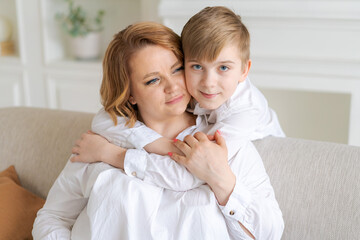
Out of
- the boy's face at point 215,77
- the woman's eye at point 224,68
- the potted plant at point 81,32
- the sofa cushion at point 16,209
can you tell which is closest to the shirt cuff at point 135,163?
the boy's face at point 215,77

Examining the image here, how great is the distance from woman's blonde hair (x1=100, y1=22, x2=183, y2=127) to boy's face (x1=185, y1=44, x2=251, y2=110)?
89mm

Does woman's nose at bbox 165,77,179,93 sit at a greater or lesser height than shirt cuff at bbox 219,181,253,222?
greater

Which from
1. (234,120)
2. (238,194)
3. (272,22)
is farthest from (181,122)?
(272,22)

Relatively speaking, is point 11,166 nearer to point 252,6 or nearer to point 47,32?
point 252,6

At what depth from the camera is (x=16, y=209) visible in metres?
1.68

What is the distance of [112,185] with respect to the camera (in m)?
1.34

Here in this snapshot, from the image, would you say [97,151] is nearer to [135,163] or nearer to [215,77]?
[135,163]

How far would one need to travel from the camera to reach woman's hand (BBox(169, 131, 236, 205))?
4.13 feet

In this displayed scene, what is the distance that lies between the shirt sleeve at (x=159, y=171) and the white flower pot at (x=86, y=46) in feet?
7.69

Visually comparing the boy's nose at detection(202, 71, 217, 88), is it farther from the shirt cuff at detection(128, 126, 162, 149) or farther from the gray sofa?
the gray sofa

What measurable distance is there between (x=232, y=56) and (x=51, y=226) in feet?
2.52

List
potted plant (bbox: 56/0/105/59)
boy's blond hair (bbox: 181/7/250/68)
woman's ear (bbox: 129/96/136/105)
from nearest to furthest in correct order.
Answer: boy's blond hair (bbox: 181/7/250/68), woman's ear (bbox: 129/96/136/105), potted plant (bbox: 56/0/105/59)

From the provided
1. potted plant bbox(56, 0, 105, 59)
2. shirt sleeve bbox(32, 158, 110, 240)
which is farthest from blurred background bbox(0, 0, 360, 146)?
shirt sleeve bbox(32, 158, 110, 240)

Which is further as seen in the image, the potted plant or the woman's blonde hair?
the potted plant
